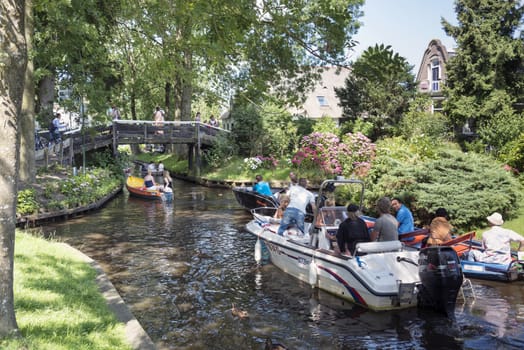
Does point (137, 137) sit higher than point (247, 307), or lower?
higher

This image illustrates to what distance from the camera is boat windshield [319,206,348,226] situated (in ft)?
33.2

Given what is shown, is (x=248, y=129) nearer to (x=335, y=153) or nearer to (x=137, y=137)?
(x=137, y=137)

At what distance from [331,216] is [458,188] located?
479 centimetres

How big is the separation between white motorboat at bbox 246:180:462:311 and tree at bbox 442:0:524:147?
19.2m

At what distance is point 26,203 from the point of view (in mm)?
15727

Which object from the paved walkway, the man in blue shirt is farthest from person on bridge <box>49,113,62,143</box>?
the man in blue shirt

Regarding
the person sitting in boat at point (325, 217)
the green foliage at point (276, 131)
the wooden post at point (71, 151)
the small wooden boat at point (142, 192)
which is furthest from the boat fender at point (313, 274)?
the green foliage at point (276, 131)

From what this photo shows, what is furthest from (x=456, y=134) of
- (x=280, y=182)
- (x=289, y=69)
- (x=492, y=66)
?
(x=289, y=69)

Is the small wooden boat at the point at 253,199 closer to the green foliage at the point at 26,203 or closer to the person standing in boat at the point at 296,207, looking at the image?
the person standing in boat at the point at 296,207

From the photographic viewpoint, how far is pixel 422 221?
14.0 m

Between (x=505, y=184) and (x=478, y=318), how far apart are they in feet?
21.1

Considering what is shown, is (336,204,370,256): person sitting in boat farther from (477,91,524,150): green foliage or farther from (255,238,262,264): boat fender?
(477,91,524,150): green foliage

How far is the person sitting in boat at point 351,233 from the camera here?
8.99 metres

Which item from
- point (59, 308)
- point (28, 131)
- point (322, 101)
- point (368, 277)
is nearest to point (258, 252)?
point (368, 277)
